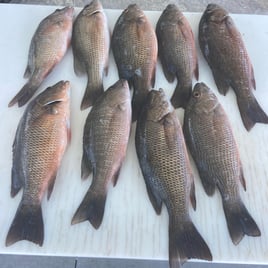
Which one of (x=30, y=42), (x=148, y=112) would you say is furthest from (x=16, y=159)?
(x=30, y=42)

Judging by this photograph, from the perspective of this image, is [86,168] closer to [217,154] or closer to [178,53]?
[217,154]

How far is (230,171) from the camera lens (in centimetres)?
127

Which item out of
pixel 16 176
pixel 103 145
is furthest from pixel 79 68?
pixel 16 176

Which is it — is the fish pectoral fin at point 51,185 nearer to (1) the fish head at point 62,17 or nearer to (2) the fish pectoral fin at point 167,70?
(2) the fish pectoral fin at point 167,70

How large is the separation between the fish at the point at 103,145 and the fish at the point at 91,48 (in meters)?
0.11

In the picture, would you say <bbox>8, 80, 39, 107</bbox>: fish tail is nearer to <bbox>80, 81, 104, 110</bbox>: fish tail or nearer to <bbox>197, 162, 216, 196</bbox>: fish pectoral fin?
<bbox>80, 81, 104, 110</bbox>: fish tail

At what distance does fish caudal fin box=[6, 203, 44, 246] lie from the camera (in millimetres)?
1156

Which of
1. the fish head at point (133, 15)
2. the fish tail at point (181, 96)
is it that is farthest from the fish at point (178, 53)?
the fish head at point (133, 15)

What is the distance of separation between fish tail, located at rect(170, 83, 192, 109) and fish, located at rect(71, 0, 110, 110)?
34cm

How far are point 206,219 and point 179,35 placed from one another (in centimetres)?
90

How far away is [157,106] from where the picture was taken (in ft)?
4.49

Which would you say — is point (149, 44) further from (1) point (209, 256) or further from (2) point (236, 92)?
(1) point (209, 256)

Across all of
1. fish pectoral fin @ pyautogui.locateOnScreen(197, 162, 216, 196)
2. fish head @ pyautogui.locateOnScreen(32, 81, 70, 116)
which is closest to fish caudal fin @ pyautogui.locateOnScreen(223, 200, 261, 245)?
fish pectoral fin @ pyautogui.locateOnScreen(197, 162, 216, 196)

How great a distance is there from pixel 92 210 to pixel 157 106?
1.65 feet
